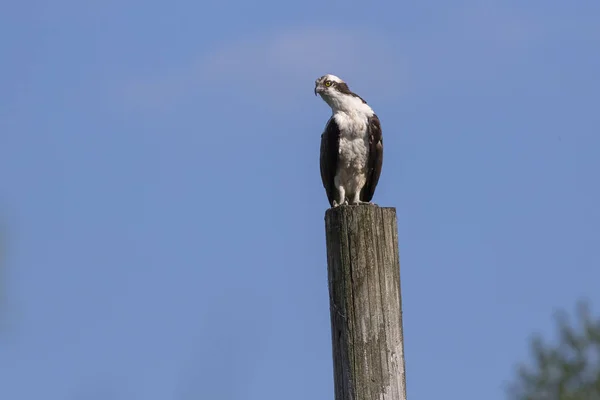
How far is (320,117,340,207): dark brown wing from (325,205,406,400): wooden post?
4124 millimetres

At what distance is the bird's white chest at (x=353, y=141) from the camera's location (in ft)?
32.1

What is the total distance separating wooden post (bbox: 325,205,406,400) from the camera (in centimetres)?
541

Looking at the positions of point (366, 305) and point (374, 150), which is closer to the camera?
point (366, 305)

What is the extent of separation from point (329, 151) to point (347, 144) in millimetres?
153

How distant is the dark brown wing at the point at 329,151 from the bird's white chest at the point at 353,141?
4 cm

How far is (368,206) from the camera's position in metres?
5.72

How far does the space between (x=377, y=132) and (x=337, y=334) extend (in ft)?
14.7

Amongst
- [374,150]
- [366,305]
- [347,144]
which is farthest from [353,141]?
[366,305]

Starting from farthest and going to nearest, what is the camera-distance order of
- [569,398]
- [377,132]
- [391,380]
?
1. [569,398]
2. [377,132]
3. [391,380]

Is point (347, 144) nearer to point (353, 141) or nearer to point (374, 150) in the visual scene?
point (353, 141)

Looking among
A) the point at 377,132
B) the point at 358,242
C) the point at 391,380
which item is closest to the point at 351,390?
the point at 391,380

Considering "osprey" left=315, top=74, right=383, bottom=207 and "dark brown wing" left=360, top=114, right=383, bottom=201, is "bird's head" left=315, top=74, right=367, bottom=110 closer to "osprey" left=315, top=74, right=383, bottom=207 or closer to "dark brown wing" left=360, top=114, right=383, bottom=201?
"osprey" left=315, top=74, right=383, bottom=207

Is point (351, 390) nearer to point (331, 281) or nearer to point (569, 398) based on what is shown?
point (331, 281)

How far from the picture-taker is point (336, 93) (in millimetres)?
10016
